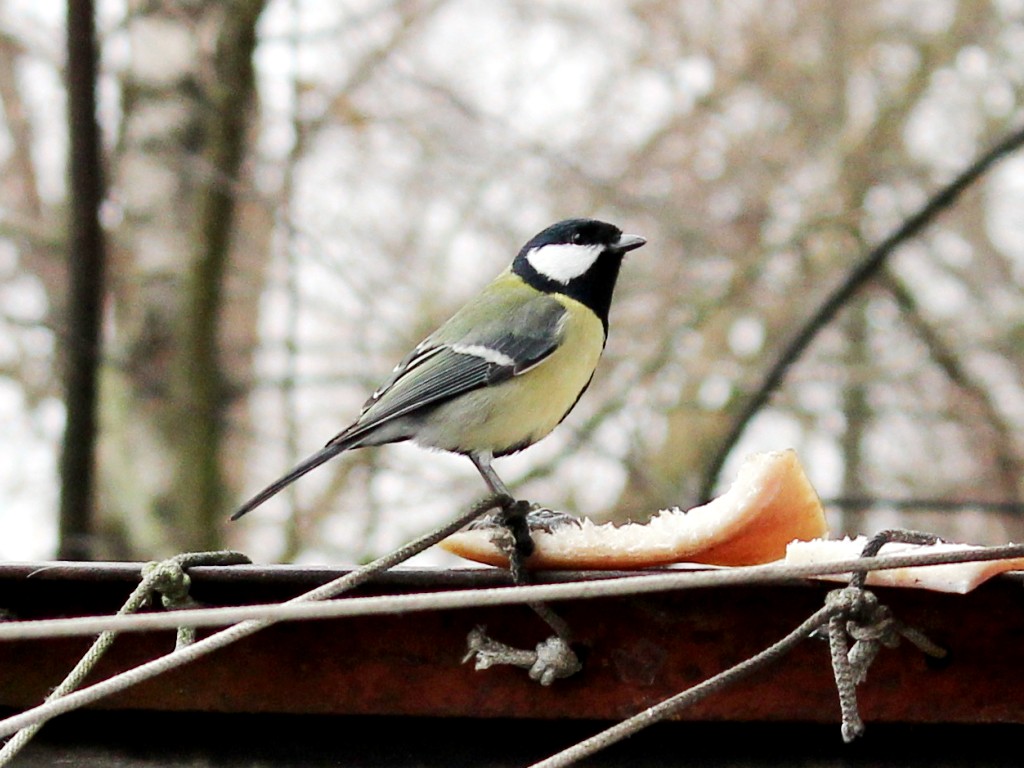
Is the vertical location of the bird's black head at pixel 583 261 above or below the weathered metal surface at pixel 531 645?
above

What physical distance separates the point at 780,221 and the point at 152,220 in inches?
110

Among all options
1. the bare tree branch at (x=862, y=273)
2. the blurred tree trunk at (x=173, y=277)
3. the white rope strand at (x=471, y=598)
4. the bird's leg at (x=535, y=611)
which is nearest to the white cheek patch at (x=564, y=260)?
the bare tree branch at (x=862, y=273)

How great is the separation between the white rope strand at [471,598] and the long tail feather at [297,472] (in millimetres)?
919

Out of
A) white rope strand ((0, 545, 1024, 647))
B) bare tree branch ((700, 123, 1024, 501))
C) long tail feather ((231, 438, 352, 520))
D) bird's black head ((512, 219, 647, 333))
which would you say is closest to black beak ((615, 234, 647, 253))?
bird's black head ((512, 219, 647, 333))

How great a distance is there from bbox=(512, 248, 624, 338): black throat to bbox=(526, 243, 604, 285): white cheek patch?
0.01 m

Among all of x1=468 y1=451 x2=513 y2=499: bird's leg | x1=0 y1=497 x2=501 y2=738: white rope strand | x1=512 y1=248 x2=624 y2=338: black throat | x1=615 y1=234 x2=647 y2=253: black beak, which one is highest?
x1=615 y1=234 x2=647 y2=253: black beak

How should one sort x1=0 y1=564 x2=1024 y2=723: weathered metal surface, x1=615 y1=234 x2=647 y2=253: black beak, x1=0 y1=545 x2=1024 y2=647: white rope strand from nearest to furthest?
x1=0 y1=545 x2=1024 y2=647: white rope strand < x1=0 y1=564 x2=1024 y2=723: weathered metal surface < x1=615 y1=234 x2=647 y2=253: black beak

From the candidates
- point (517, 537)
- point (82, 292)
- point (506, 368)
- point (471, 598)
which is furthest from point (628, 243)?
point (471, 598)

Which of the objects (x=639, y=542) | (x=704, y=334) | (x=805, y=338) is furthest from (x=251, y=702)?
(x=704, y=334)

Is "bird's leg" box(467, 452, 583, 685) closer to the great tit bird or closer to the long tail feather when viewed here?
the long tail feather

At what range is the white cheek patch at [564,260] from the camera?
3.06 m

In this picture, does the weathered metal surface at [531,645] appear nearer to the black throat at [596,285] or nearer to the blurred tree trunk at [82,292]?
the black throat at [596,285]

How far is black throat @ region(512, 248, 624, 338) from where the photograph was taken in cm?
299

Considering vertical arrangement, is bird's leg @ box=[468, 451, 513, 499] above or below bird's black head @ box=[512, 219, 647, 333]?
below
